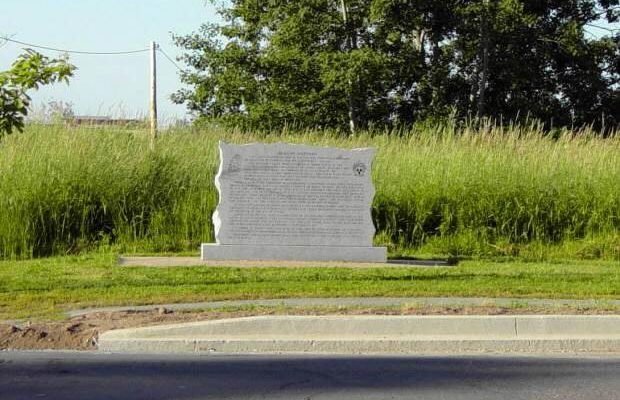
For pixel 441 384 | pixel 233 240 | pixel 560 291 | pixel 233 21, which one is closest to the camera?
pixel 441 384

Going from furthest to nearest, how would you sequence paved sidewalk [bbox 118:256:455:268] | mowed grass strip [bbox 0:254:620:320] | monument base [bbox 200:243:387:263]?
1. monument base [bbox 200:243:387:263]
2. paved sidewalk [bbox 118:256:455:268]
3. mowed grass strip [bbox 0:254:620:320]

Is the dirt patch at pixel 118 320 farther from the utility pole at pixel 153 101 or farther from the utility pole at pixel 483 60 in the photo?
the utility pole at pixel 483 60

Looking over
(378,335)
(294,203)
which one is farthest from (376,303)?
(294,203)

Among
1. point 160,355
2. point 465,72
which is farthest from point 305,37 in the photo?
point 160,355

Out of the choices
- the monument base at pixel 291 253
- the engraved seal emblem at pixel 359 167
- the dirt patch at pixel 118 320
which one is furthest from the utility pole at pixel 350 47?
the dirt patch at pixel 118 320

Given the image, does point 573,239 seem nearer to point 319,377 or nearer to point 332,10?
point 319,377

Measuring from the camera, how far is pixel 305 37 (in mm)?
31797

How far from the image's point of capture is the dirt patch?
32.0ft

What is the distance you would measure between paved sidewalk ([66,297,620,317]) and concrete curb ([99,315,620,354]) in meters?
1.14

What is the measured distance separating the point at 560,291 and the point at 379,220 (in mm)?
6282

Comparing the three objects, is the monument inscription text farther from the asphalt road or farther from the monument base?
the asphalt road

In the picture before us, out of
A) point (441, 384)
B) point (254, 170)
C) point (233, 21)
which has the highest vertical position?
point (233, 21)

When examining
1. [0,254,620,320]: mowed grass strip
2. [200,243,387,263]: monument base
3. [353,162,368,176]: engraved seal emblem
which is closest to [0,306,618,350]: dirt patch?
[0,254,620,320]: mowed grass strip

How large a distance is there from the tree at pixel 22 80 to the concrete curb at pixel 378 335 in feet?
10.1
